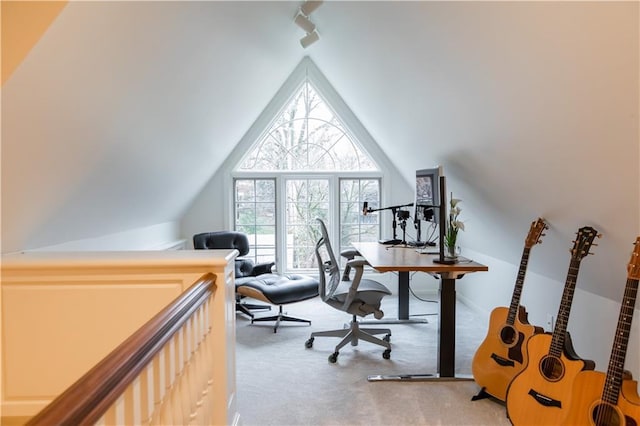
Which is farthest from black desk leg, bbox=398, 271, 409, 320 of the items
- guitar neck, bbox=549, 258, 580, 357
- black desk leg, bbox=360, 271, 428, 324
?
guitar neck, bbox=549, 258, 580, 357

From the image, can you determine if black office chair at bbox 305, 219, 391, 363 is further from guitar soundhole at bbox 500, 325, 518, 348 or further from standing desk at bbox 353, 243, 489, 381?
guitar soundhole at bbox 500, 325, 518, 348

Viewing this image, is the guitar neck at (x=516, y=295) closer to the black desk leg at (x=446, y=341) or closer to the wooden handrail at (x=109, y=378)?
the black desk leg at (x=446, y=341)

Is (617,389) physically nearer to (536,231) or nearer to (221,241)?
(536,231)

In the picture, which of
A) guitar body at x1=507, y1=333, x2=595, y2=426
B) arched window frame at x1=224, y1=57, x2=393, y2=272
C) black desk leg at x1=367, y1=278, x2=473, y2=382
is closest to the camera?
guitar body at x1=507, y1=333, x2=595, y2=426

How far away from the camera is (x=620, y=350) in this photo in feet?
5.49

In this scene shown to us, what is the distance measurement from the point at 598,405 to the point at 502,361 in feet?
2.20

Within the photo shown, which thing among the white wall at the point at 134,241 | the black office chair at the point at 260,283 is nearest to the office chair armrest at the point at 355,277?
the black office chair at the point at 260,283

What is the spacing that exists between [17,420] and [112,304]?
75 cm

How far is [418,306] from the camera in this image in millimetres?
4492

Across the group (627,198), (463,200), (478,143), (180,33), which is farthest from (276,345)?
(627,198)

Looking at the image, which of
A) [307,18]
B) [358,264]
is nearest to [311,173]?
[358,264]

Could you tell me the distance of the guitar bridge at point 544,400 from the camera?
6.01 ft

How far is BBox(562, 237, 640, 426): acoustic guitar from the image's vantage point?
1.61 meters

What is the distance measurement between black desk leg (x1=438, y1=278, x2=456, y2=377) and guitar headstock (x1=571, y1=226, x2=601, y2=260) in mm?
828
